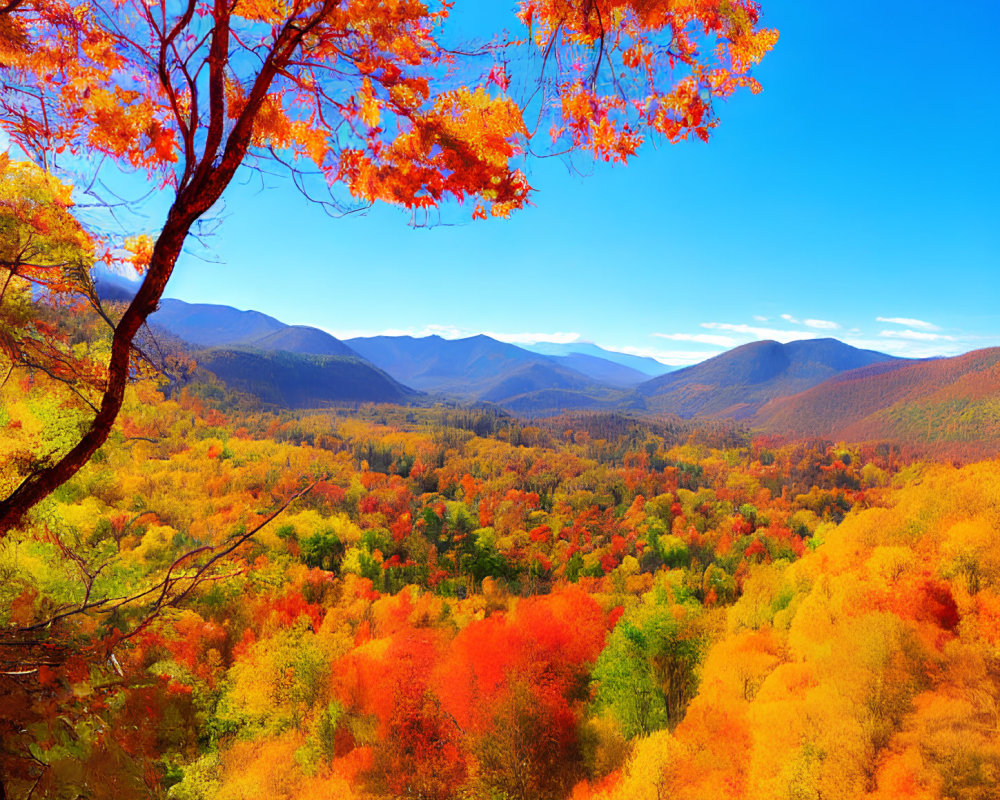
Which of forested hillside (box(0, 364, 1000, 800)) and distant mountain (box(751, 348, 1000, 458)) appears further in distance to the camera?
distant mountain (box(751, 348, 1000, 458))

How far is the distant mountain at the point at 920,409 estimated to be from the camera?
102 meters

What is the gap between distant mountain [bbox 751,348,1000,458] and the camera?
102 metres

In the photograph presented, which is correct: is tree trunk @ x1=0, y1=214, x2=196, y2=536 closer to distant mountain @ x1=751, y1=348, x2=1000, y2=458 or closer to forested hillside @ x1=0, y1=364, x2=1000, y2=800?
forested hillside @ x1=0, y1=364, x2=1000, y2=800

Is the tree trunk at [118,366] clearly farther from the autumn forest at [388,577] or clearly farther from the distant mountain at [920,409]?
the distant mountain at [920,409]

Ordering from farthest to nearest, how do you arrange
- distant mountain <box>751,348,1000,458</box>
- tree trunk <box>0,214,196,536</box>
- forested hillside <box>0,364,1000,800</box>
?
distant mountain <box>751,348,1000,458</box> → forested hillside <box>0,364,1000,800</box> → tree trunk <box>0,214,196,536</box>

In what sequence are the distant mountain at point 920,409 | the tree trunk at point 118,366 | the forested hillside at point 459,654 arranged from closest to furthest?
the tree trunk at point 118,366 < the forested hillside at point 459,654 < the distant mountain at point 920,409

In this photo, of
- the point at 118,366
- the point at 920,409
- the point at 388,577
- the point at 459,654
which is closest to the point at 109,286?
the point at 118,366

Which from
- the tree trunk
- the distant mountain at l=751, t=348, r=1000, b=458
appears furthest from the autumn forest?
the distant mountain at l=751, t=348, r=1000, b=458

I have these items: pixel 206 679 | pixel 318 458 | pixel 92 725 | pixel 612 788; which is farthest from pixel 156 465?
pixel 92 725

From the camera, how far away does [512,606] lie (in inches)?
1576

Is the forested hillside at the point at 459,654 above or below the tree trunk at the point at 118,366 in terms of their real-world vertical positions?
below

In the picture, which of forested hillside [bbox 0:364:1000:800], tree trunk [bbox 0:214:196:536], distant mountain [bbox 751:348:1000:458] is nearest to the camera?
tree trunk [bbox 0:214:196:536]

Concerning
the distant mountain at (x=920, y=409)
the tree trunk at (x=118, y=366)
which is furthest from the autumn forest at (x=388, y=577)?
the distant mountain at (x=920, y=409)

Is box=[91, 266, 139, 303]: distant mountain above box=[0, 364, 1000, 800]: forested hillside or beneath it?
above
